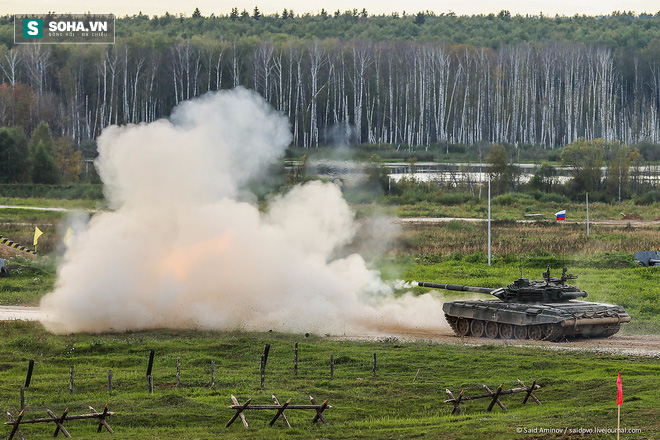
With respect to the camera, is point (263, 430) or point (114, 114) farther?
point (114, 114)

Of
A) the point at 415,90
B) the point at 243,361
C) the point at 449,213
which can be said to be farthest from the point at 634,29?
the point at 243,361

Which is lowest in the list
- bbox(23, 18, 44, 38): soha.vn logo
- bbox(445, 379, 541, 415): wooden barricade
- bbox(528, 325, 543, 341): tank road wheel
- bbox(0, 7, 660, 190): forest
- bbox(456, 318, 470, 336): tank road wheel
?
bbox(456, 318, 470, 336): tank road wheel

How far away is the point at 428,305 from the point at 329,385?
15.7 meters

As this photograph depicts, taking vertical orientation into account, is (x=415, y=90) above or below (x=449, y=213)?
above

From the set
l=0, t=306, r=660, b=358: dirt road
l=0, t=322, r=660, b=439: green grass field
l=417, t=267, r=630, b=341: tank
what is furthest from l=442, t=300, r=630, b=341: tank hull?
l=0, t=322, r=660, b=439: green grass field

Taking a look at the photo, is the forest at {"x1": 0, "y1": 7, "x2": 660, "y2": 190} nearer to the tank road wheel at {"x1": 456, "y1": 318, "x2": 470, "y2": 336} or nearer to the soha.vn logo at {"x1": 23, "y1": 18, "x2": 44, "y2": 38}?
the soha.vn logo at {"x1": 23, "y1": 18, "x2": 44, "y2": 38}

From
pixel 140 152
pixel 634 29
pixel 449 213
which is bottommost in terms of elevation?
pixel 449 213

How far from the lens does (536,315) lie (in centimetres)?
3378

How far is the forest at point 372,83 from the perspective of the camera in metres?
94.9

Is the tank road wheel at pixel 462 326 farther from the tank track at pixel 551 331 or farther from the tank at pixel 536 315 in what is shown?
the tank track at pixel 551 331

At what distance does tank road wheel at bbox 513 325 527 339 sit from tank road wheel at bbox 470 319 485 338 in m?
1.44

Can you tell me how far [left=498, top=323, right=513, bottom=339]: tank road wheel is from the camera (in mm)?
35188

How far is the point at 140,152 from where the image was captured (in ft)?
124

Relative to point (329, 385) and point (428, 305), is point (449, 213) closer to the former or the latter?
point (428, 305)
